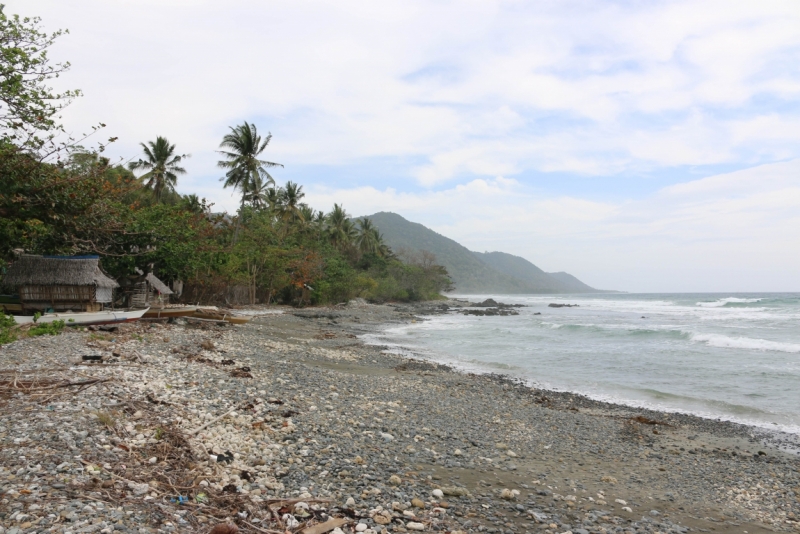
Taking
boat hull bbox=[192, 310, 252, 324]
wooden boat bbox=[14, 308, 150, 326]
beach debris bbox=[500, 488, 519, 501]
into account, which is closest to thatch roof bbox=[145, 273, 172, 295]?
boat hull bbox=[192, 310, 252, 324]

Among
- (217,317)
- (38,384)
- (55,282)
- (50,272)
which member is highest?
(50,272)

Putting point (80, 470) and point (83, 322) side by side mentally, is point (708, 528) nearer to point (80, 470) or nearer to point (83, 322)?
point (80, 470)

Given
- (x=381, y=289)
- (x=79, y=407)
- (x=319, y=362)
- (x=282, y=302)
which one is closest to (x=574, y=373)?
(x=319, y=362)

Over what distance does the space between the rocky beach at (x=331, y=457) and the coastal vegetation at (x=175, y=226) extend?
263 centimetres

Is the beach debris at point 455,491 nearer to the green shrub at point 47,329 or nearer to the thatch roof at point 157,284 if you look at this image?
the green shrub at point 47,329

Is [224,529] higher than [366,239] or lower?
lower

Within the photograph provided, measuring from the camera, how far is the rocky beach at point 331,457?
441 centimetres

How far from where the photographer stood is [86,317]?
616 inches

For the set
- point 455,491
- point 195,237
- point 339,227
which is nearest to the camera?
point 455,491

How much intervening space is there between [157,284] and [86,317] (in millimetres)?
Result: 9576

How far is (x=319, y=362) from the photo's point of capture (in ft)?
49.7

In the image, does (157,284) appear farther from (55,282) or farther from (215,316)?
(55,282)

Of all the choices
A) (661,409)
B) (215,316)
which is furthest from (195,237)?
(661,409)

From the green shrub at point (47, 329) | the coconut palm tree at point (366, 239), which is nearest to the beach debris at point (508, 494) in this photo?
the green shrub at point (47, 329)
